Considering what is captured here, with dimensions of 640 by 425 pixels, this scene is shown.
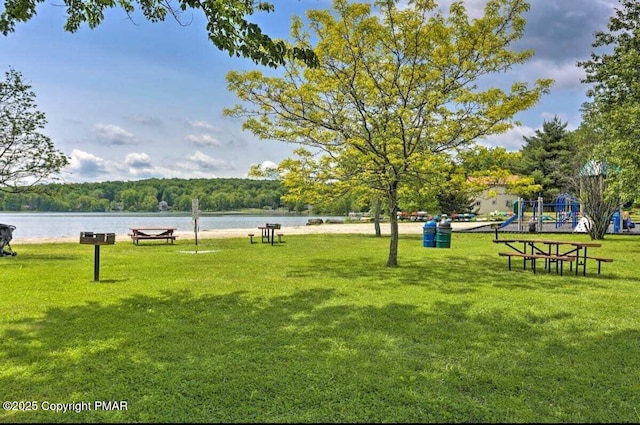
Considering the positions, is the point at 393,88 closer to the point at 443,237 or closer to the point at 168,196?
the point at 443,237

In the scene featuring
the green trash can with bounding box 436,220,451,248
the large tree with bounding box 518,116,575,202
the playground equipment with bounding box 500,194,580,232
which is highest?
the large tree with bounding box 518,116,575,202

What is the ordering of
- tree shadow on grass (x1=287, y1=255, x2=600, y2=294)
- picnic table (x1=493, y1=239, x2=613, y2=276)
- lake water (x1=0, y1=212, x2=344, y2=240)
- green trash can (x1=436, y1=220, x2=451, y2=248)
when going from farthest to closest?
lake water (x1=0, y1=212, x2=344, y2=240)
green trash can (x1=436, y1=220, x2=451, y2=248)
picnic table (x1=493, y1=239, x2=613, y2=276)
tree shadow on grass (x1=287, y1=255, x2=600, y2=294)

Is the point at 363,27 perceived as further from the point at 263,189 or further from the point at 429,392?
the point at 263,189

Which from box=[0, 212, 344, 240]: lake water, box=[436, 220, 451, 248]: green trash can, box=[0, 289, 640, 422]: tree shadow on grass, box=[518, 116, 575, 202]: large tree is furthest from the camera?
box=[518, 116, 575, 202]: large tree

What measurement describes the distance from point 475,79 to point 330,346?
7947mm

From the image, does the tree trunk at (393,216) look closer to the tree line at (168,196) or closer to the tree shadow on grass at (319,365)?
the tree shadow on grass at (319,365)

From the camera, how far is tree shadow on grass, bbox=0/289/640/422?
3.17 meters

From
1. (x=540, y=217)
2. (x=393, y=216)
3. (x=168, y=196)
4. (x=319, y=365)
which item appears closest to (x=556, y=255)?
(x=393, y=216)

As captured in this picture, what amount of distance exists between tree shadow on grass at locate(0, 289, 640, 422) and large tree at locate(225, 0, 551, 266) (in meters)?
5.19

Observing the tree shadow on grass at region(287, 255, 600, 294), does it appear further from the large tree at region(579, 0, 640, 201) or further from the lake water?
the lake water

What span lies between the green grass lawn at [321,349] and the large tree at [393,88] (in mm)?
3355

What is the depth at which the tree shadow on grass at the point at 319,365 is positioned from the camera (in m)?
3.17

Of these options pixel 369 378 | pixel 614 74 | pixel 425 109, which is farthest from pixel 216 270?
pixel 614 74

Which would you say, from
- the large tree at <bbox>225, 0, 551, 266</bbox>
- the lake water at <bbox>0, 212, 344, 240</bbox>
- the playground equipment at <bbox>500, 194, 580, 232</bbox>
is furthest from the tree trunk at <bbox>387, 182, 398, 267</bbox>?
the lake water at <bbox>0, 212, 344, 240</bbox>
